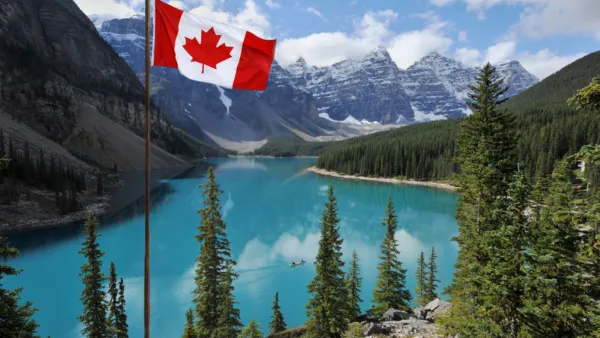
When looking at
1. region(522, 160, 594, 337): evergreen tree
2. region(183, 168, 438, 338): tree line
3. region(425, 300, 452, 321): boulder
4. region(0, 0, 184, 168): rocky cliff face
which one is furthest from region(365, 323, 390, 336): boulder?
region(0, 0, 184, 168): rocky cliff face

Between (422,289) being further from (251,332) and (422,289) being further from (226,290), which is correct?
(226,290)

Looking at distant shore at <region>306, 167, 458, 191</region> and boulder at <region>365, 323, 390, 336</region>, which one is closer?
boulder at <region>365, 323, 390, 336</region>

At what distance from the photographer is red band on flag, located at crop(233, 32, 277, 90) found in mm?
8812

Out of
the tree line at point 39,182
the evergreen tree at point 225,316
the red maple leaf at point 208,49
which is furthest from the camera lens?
the tree line at point 39,182

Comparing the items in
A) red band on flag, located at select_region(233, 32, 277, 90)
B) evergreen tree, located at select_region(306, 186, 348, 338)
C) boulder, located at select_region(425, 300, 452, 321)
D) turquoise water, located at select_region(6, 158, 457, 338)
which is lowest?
turquoise water, located at select_region(6, 158, 457, 338)

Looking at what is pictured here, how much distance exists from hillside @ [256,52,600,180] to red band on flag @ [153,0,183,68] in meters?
78.9

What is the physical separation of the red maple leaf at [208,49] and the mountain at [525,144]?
75106mm

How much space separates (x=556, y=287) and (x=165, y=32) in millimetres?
15346

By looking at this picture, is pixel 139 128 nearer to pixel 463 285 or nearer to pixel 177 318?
pixel 177 318

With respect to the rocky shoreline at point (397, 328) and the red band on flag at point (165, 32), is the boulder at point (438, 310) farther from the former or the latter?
the red band on flag at point (165, 32)

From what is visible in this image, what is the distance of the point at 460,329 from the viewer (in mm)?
11773

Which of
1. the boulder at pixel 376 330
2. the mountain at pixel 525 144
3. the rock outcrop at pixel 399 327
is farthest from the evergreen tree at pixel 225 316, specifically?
the mountain at pixel 525 144

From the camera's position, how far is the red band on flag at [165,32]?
7716mm

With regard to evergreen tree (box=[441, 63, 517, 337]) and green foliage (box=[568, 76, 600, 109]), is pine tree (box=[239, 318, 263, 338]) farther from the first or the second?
green foliage (box=[568, 76, 600, 109])
